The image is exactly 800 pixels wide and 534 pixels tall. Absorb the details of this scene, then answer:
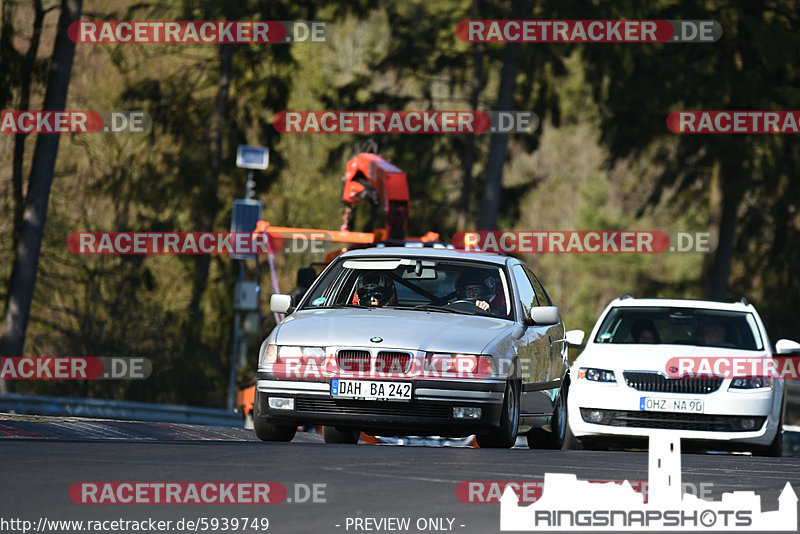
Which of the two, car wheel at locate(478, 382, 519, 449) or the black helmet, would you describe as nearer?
car wheel at locate(478, 382, 519, 449)

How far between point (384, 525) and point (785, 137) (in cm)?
2752

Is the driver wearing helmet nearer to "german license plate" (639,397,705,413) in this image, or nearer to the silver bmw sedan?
the silver bmw sedan

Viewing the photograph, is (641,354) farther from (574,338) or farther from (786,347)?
(786,347)

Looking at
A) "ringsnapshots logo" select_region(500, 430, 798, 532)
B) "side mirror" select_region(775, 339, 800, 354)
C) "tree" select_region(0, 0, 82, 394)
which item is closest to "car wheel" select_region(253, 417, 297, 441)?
"ringsnapshots logo" select_region(500, 430, 798, 532)

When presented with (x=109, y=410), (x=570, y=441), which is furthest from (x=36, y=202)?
(x=570, y=441)

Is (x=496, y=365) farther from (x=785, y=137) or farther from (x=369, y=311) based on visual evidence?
(x=785, y=137)

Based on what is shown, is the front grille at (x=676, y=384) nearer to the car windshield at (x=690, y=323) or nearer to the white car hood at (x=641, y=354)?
the white car hood at (x=641, y=354)

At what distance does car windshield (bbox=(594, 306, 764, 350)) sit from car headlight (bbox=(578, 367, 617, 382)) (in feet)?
2.83

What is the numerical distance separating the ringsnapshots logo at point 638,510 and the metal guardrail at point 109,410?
13.0 metres

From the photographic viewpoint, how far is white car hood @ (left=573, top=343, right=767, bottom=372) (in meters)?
14.2

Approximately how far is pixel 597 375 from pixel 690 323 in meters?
2.04

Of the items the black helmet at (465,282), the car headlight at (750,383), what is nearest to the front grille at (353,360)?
the black helmet at (465,282)

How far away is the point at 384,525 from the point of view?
22.4ft

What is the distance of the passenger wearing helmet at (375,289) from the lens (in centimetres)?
1279
